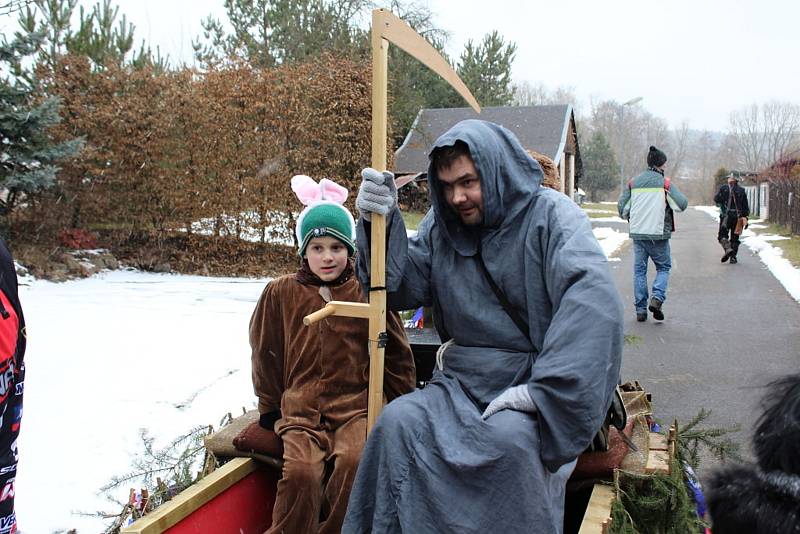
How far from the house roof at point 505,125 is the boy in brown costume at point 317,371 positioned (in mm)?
19641

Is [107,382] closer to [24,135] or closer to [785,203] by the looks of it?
[24,135]

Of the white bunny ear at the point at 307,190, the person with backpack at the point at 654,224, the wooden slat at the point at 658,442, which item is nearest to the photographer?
the wooden slat at the point at 658,442

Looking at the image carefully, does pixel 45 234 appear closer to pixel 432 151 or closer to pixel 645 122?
pixel 432 151

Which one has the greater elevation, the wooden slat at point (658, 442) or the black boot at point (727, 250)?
the black boot at point (727, 250)

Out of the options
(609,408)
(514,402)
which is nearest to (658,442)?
(609,408)

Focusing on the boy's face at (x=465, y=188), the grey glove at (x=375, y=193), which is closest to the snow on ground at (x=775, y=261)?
the boy's face at (x=465, y=188)

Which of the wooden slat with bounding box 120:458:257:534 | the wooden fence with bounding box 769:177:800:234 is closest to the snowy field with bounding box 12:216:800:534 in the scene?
the wooden slat with bounding box 120:458:257:534

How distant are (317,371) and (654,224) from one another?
5.57m

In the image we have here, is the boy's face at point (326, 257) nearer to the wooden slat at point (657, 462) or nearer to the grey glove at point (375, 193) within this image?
the grey glove at point (375, 193)

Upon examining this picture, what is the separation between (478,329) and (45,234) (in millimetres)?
9829

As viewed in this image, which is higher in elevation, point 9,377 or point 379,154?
point 379,154

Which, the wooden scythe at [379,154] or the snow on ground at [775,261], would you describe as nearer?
the wooden scythe at [379,154]

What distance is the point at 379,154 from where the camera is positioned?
2.36 m

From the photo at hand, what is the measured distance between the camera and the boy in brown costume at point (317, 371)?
2.59 metres
